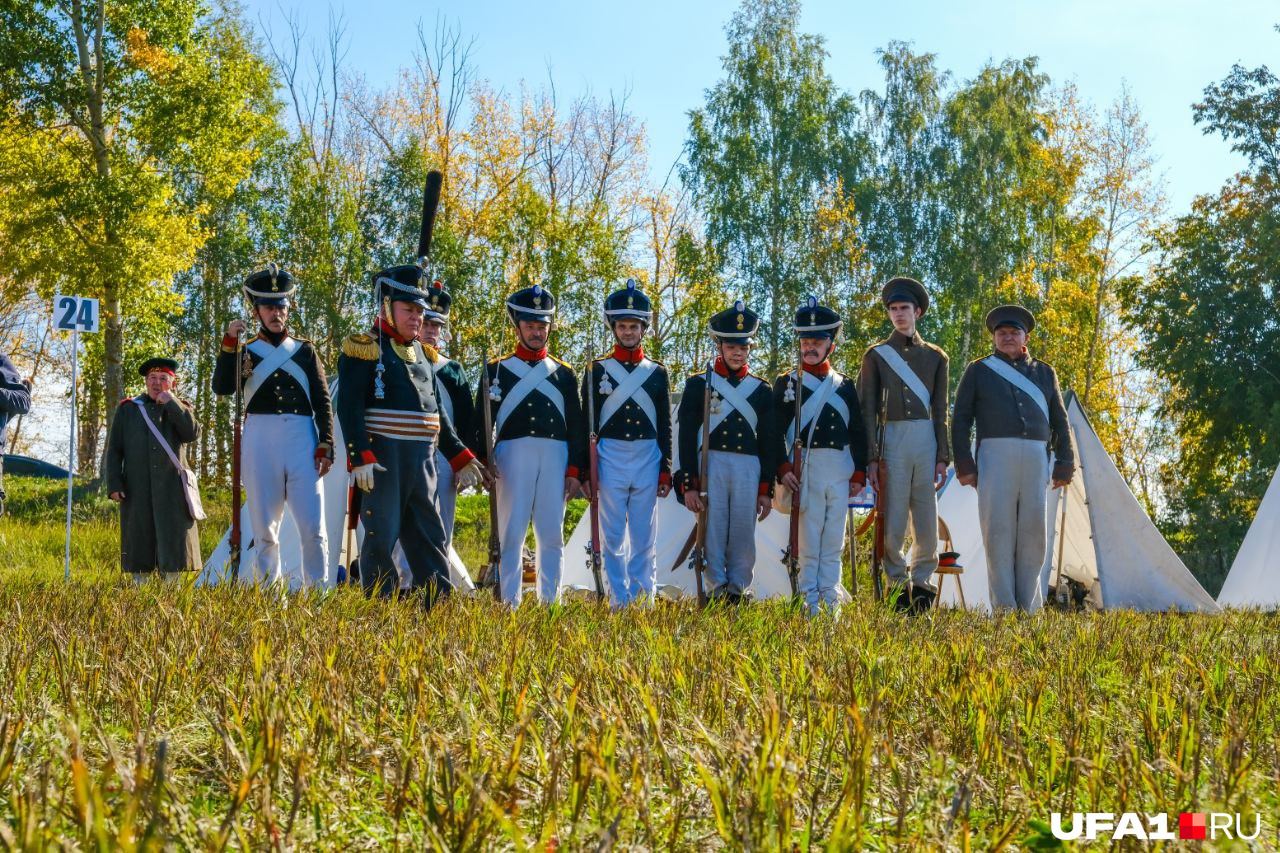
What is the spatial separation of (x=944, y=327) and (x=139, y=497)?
75.1 feet

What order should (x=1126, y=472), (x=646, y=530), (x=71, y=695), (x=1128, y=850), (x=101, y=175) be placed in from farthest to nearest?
(x=1126, y=472) < (x=101, y=175) < (x=646, y=530) < (x=71, y=695) < (x=1128, y=850)

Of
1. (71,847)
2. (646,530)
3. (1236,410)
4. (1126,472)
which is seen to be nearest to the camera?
(71,847)

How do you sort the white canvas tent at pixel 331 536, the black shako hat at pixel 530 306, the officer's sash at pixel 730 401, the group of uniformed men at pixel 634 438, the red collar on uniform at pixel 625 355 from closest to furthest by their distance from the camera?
the group of uniformed men at pixel 634 438, the black shako hat at pixel 530 306, the red collar on uniform at pixel 625 355, the officer's sash at pixel 730 401, the white canvas tent at pixel 331 536

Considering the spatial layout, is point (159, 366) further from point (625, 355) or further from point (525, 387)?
→ point (625, 355)

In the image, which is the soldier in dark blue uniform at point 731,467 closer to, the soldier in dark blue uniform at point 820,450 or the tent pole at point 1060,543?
the soldier in dark blue uniform at point 820,450

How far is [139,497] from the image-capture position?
29.0 ft

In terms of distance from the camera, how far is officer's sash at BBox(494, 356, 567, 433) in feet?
23.4

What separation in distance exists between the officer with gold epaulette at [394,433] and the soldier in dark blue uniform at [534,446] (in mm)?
712

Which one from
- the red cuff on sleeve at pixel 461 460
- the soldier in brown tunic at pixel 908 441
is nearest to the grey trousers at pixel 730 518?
the soldier in brown tunic at pixel 908 441

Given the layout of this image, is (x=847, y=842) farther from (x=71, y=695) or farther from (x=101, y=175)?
(x=101, y=175)

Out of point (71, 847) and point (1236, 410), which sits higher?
point (1236, 410)

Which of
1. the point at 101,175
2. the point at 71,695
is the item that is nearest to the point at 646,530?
the point at 71,695

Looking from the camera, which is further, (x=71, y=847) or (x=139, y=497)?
(x=139, y=497)

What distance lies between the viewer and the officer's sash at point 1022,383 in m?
8.00
